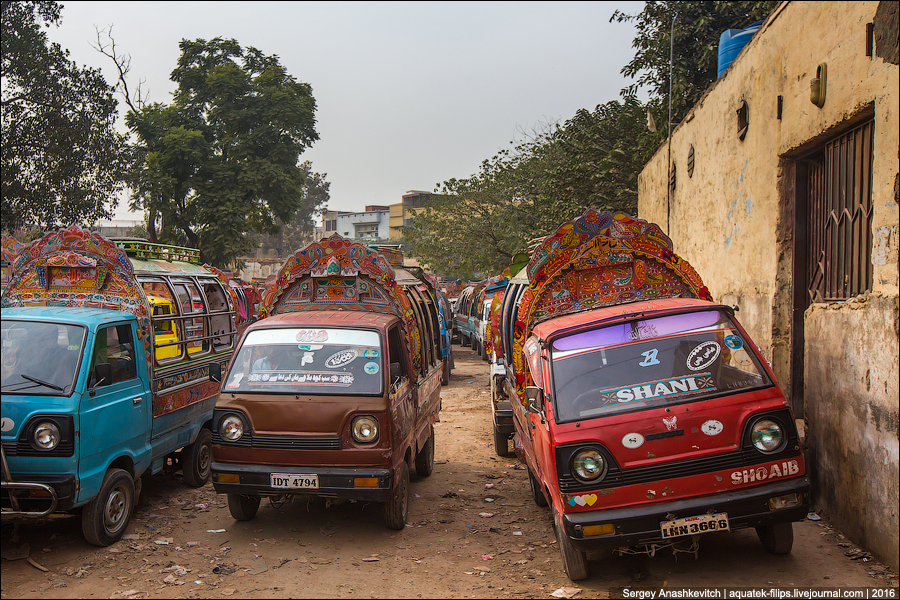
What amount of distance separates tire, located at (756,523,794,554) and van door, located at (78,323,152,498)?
17.9 feet

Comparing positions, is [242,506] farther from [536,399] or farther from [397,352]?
[536,399]

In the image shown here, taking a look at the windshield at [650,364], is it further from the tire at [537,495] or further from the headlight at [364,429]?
the tire at [537,495]

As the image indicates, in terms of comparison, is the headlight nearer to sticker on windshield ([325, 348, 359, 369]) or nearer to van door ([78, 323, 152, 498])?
sticker on windshield ([325, 348, 359, 369])

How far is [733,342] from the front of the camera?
5246 millimetres

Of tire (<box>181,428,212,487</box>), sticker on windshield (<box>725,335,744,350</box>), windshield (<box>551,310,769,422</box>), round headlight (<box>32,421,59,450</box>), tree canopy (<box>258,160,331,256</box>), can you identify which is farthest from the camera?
tree canopy (<box>258,160,331,256</box>)

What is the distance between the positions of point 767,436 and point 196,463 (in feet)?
20.8

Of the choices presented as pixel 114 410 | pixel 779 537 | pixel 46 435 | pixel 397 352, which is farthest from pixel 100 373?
pixel 779 537

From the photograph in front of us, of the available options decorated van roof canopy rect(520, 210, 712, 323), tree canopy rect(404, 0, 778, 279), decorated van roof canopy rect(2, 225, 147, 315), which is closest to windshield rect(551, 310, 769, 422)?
decorated van roof canopy rect(520, 210, 712, 323)

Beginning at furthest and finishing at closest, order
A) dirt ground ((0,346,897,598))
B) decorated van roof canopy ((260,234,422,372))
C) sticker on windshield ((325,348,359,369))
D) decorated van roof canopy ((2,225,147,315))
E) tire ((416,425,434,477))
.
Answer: tire ((416,425,434,477))
decorated van roof canopy ((260,234,422,372))
decorated van roof canopy ((2,225,147,315))
sticker on windshield ((325,348,359,369))
dirt ground ((0,346,897,598))

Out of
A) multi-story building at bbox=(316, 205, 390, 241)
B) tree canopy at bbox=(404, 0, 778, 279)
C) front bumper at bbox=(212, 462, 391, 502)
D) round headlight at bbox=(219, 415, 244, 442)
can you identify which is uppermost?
multi-story building at bbox=(316, 205, 390, 241)

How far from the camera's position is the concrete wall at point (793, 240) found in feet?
15.9

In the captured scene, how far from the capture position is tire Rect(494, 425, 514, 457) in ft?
31.1

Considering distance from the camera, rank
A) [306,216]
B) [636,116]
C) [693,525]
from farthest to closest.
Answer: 1. [306,216]
2. [636,116]
3. [693,525]

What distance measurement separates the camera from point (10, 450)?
5395 millimetres
